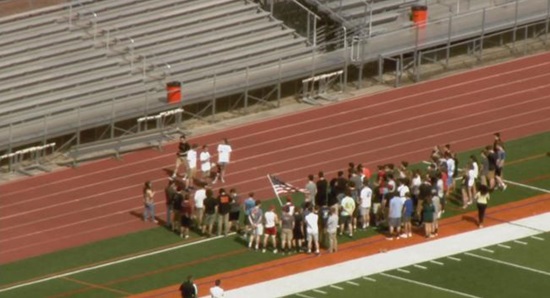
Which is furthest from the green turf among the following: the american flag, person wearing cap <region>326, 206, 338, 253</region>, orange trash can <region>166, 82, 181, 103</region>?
orange trash can <region>166, 82, 181, 103</region>

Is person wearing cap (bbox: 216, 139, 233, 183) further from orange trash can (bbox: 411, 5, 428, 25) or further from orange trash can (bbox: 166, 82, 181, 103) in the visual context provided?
orange trash can (bbox: 411, 5, 428, 25)

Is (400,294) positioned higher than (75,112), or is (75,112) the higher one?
(75,112)

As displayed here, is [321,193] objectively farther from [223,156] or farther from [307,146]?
[307,146]

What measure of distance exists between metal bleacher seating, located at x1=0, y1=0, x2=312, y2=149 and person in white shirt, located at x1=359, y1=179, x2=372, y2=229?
9466 millimetres

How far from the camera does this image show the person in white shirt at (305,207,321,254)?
5228 cm

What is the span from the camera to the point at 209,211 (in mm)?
53531

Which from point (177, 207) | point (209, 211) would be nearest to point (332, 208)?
point (209, 211)

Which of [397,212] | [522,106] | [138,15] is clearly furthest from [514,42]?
[397,212]

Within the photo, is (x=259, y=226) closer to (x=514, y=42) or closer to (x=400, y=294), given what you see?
(x=400, y=294)

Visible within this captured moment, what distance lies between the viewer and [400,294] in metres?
50.1

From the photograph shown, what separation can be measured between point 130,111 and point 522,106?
11.2 m

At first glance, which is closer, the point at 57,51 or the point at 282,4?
the point at 57,51

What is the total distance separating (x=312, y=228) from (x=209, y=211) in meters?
2.74

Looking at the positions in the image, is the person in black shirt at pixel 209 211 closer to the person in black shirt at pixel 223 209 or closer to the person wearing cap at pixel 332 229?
the person in black shirt at pixel 223 209
